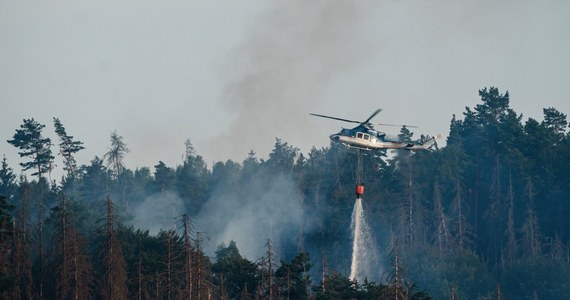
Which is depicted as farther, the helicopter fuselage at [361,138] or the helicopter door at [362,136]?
the helicopter door at [362,136]

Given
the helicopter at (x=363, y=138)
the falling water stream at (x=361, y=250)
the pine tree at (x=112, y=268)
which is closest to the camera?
the pine tree at (x=112, y=268)

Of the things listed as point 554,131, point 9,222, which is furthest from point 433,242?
point 9,222

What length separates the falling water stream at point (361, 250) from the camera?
178875 mm

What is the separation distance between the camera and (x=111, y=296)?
115250 mm

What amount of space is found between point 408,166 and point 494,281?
79.7 ft

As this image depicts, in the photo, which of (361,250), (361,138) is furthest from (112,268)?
(361,250)

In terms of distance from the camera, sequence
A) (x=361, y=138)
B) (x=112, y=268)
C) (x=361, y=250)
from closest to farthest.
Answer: (x=112, y=268)
(x=361, y=138)
(x=361, y=250)

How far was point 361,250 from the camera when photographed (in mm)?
180750

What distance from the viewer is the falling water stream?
587 feet

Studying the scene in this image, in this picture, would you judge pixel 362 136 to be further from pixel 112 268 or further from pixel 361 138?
pixel 112 268

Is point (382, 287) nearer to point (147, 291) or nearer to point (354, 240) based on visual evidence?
point (147, 291)

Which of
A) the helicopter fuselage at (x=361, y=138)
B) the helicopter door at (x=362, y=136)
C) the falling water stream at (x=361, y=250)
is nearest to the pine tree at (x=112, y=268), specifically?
the helicopter fuselage at (x=361, y=138)

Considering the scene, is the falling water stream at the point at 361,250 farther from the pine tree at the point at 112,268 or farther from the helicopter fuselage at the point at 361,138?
the pine tree at the point at 112,268

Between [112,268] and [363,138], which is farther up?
[363,138]
